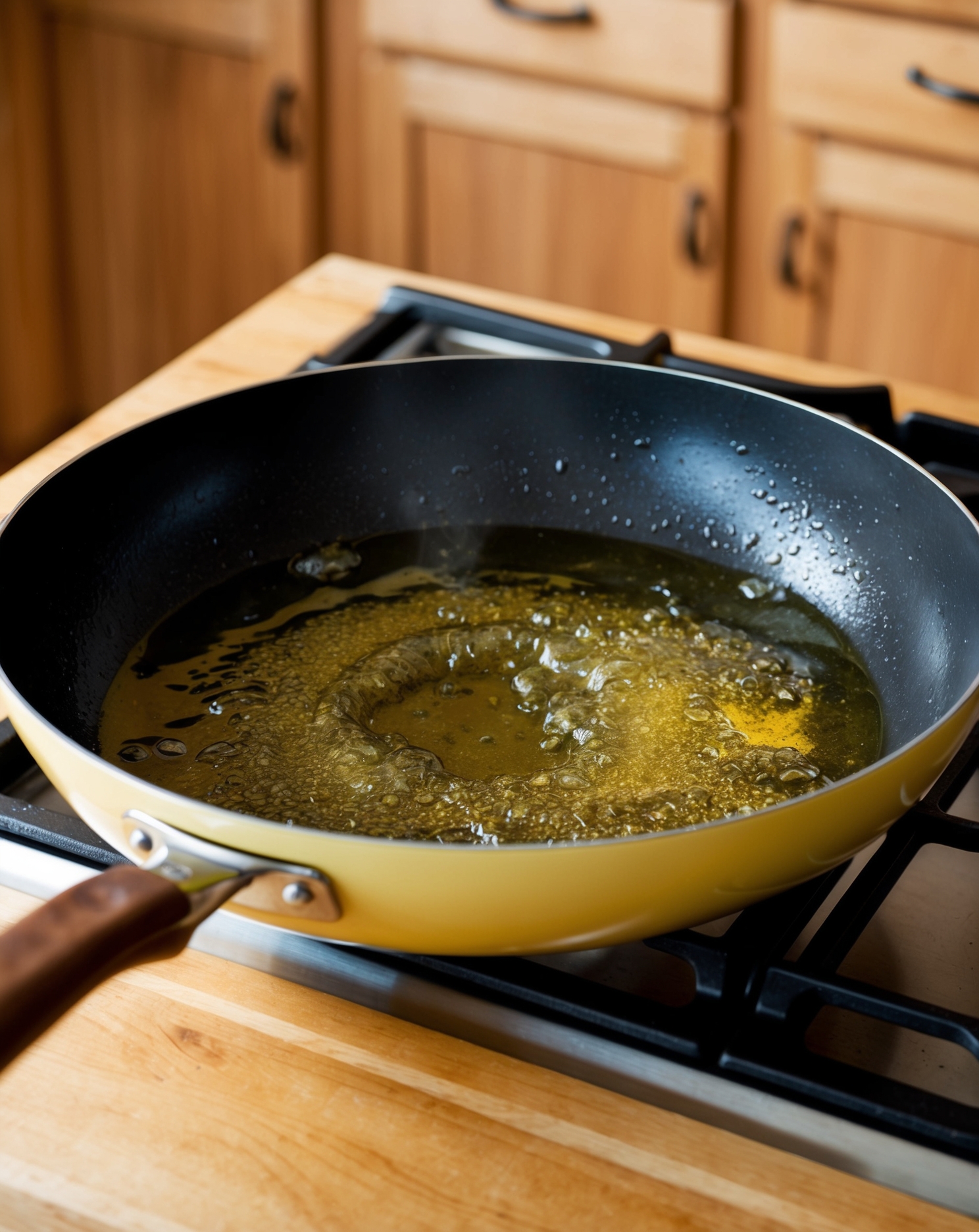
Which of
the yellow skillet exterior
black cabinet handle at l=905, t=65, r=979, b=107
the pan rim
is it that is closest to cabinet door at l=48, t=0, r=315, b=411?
black cabinet handle at l=905, t=65, r=979, b=107

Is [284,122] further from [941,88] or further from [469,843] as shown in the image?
[469,843]

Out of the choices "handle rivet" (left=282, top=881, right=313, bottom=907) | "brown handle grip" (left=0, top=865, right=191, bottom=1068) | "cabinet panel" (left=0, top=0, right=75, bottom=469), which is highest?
"brown handle grip" (left=0, top=865, right=191, bottom=1068)

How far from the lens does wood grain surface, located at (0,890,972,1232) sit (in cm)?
45

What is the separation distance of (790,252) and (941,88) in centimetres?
27

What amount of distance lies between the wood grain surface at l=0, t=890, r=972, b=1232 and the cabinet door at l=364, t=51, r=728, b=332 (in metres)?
1.43

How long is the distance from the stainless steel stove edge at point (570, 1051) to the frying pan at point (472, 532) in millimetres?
51

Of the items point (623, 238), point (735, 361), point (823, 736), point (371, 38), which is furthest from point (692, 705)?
point (371, 38)

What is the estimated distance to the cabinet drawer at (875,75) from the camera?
1.52 metres

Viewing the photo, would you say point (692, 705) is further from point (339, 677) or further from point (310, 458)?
point (310, 458)

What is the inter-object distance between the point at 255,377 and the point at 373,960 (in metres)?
0.54

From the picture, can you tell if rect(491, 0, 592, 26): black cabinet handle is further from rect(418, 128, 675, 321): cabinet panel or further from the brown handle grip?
the brown handle grip

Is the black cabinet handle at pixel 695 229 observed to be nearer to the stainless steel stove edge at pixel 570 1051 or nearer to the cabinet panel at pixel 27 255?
the cabinet panel at pixel 27 255

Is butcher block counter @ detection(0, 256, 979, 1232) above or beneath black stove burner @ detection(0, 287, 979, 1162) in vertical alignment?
beneath

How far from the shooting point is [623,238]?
1828 millimetres
